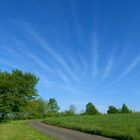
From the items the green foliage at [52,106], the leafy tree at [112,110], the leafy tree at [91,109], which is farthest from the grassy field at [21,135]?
the green foliage at [52,106]

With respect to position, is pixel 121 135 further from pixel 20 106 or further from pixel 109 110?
pixel 109 110

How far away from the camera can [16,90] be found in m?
70.8

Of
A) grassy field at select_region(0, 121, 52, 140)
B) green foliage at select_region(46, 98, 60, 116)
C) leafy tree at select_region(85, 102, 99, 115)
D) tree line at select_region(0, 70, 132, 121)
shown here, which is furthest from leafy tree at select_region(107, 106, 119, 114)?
grassy field at select_region(0, 121, 52, 140)

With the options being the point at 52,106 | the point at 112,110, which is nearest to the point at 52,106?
the point at 52,106

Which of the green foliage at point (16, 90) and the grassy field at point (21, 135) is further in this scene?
the green foliage at point (16, 90)

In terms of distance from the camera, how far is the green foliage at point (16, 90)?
228ft

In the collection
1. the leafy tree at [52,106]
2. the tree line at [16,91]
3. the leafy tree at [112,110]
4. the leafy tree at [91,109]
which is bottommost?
the tree line at [16,91]

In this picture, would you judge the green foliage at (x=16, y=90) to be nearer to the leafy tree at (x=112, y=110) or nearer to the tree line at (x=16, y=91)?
the tree line at (x=16, y=91)

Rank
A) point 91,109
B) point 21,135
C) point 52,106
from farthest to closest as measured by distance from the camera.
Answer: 1. point 52,106
2. point 91,109
3. point 21,135

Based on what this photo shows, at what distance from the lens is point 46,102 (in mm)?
151500

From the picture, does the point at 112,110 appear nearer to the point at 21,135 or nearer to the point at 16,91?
the point at 16,91

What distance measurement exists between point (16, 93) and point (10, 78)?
4755 millimetres

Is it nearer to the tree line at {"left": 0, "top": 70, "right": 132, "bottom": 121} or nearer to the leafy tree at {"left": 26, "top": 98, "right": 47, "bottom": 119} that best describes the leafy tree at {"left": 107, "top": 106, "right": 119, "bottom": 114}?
the leafy tree at {"left": 26, "top": 98, "right": 47, "bottom": 119}

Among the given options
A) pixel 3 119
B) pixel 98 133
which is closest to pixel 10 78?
pixel 3 119
